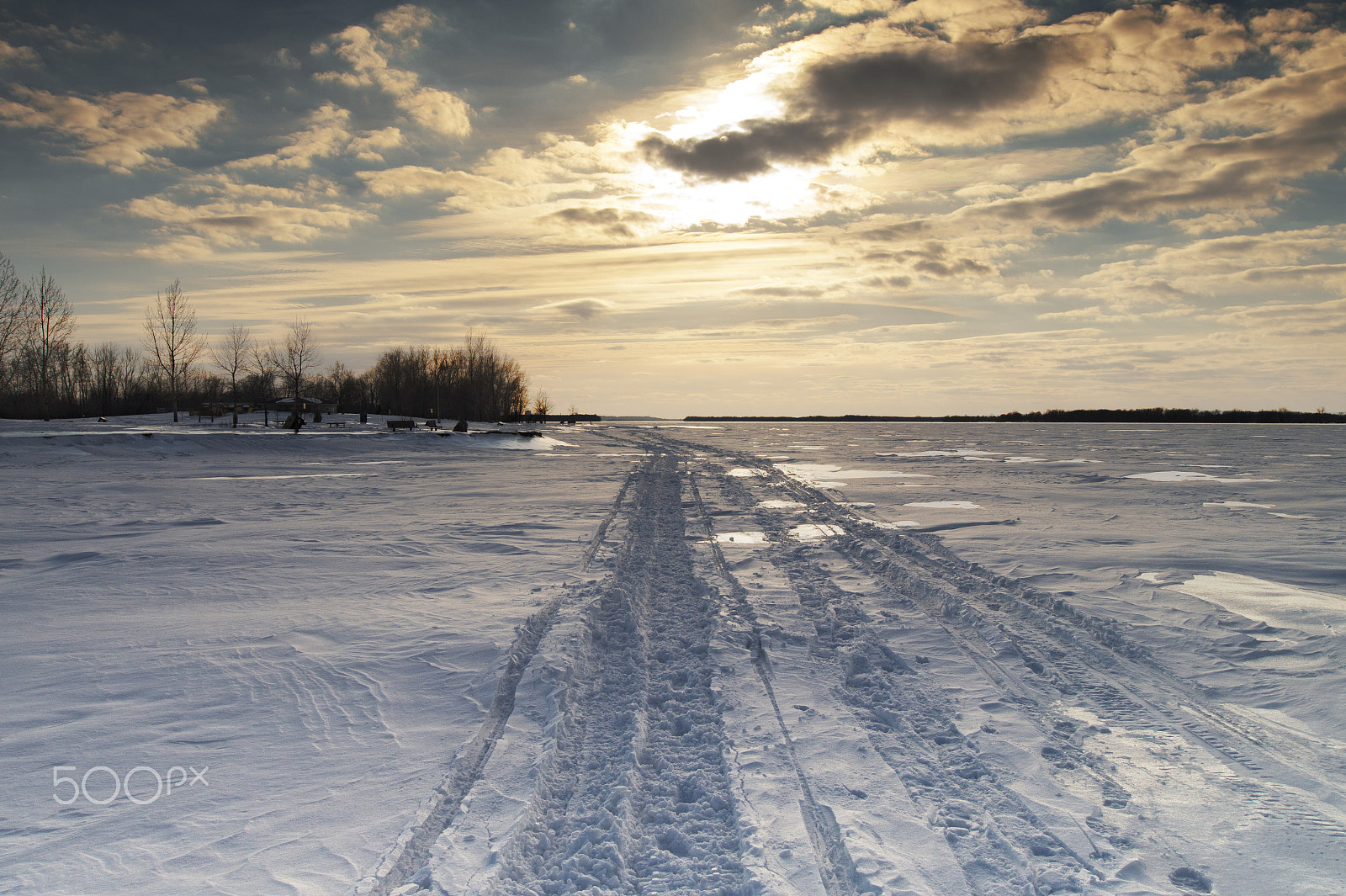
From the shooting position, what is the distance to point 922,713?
399 cm

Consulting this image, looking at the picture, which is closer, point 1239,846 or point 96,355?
point 1239,846

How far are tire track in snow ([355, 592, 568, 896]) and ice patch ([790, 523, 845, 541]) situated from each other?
5462mm

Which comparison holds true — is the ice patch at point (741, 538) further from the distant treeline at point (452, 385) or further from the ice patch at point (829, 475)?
the distant treeline at point (452, 385)

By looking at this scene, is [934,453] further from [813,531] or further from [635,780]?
[635,780]

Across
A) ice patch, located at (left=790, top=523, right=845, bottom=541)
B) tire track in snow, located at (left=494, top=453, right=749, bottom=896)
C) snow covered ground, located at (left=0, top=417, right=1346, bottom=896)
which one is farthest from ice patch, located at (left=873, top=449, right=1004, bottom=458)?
tire track in snow, located at (left=494, top=453, right=749, bottom=896)

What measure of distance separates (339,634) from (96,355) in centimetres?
10873

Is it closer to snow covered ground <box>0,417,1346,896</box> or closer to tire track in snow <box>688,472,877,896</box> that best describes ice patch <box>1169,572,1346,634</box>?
snow covered ground <box>0,417,1346,896</box>

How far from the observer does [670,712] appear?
3.96 metres

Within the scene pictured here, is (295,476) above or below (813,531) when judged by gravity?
above

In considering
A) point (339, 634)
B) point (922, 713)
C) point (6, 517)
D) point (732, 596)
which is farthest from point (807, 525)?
point (6, 517)

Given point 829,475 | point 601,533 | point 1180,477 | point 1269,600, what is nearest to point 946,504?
point 829,475

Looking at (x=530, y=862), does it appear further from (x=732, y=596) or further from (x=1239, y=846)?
(x=732, y=596)

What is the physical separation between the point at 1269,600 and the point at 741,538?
18.7ft

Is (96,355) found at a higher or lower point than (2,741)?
higher
